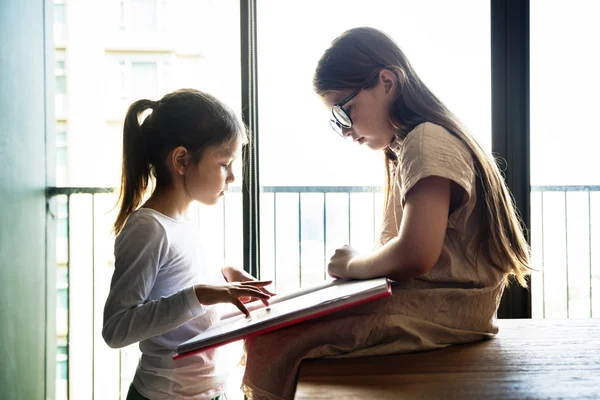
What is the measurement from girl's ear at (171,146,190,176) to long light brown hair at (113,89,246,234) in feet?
0.04

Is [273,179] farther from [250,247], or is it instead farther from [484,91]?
[484,91]

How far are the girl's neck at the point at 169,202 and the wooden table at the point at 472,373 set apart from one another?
0.57 meters

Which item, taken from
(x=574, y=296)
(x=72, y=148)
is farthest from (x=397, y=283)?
(x=72, y=148)

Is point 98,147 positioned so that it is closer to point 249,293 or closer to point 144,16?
point 144,16

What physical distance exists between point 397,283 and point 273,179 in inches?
46.5

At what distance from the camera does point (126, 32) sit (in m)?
3.79

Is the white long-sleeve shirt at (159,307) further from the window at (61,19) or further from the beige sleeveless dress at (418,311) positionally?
the window at (61,19)

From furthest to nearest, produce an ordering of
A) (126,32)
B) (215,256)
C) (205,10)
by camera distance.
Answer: (126,32) → (205,10) → (215,256)

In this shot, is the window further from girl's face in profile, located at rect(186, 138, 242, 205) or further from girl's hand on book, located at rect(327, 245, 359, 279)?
girl's hand on book, located at rect(327, 245, 359, 279)

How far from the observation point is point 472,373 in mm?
860

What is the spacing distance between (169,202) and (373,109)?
57cm

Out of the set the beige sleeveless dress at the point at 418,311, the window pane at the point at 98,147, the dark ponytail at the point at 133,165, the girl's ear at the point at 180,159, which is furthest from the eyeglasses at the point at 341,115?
the window pane at the point at 98,147

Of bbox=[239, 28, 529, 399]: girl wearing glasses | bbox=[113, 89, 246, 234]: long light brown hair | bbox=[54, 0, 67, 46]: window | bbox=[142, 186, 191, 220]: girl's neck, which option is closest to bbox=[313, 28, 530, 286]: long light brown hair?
bbox=[239, 28, 529, 399]: girl wearing glasses

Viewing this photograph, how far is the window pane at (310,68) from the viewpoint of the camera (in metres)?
1.90
